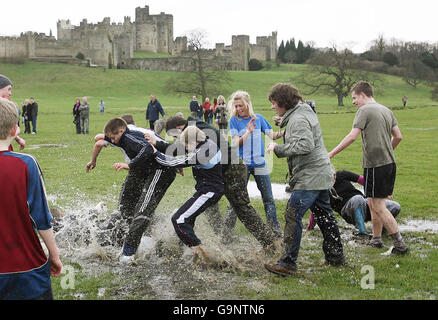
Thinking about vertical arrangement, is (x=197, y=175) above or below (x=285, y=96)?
below

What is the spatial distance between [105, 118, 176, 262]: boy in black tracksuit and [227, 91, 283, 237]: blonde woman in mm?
1397

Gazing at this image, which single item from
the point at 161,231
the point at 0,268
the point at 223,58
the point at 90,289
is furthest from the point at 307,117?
the point at 223,58

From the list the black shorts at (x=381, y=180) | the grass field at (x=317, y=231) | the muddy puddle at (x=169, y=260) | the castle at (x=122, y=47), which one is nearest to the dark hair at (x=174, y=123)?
the muddy puddle at (x=169, y=260)

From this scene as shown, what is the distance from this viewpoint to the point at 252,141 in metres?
7.44

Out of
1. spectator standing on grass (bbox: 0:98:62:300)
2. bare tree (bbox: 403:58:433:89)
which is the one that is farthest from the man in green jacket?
bare tree (bbox: 403:58:433:89)

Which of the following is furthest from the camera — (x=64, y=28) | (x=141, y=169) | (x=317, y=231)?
(x=64, y=28)

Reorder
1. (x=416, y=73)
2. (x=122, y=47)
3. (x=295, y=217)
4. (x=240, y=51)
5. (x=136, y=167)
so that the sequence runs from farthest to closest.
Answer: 1. (x=240, y=51)
2. (x=122, y=47)
3. (x=416, y=73)
4. (x=136, y=167)
5. (x=295, y=217)

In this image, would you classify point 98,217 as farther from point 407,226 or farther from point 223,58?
point 223,58

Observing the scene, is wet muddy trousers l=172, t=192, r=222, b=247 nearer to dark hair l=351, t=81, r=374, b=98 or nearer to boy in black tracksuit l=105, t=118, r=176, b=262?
boy in black tracksuit l=105, t=118, r=176, b=262

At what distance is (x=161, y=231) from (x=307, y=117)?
276 cm

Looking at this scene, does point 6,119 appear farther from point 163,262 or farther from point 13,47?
point 13,47

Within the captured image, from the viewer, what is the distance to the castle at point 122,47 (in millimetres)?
101000

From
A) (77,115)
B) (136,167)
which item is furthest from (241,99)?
(77,115)

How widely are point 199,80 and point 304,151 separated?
56245mm
